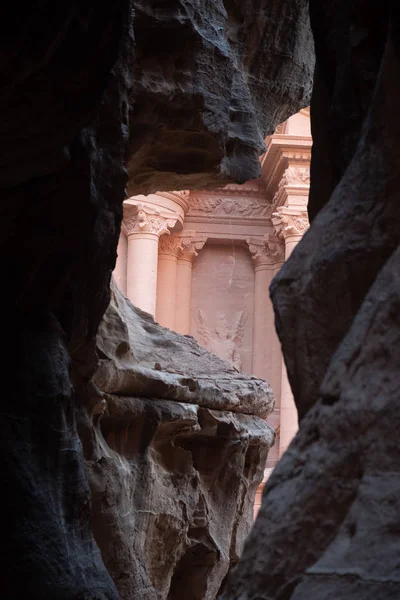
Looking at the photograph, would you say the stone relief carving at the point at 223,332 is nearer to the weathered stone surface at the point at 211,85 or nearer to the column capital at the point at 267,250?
the column capital at the point at 267,250

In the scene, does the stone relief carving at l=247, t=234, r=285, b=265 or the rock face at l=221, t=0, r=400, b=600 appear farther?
the stone relief carving at l=247, t=234, r=285, b=265

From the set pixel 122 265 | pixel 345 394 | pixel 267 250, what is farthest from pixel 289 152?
pixel 345 394

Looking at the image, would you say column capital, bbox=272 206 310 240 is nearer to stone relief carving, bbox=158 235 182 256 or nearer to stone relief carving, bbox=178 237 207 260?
stone relief carving, bbox=178 237 207 260

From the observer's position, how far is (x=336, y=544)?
6.56 ft

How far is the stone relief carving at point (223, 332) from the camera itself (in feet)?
60.4

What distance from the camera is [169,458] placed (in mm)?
8484

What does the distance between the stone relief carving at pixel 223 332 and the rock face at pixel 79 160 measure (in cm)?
1000

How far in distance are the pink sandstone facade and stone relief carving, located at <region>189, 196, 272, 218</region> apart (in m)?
0.02

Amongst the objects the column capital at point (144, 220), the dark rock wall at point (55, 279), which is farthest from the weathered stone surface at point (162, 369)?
the column capital at point (144, 220)

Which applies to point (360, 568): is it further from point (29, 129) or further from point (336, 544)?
point (29, 129)

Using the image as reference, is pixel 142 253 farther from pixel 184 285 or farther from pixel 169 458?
pixel 169 458

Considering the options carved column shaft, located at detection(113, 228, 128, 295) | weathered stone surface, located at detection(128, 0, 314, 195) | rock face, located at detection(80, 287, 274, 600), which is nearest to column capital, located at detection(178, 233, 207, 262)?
carved column shaft, located at detection(113, 228, 128, 295)

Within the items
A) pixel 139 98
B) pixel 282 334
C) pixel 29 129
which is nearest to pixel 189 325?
pixel 139 98

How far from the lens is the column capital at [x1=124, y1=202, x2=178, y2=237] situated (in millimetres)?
16781
